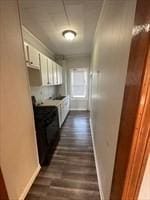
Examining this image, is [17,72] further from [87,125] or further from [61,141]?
[87,125]

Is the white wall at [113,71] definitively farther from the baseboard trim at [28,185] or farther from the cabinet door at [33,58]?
the cabinet door at [33,58]

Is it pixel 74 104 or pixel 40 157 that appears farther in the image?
pixel 74 104

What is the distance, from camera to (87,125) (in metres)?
3.86

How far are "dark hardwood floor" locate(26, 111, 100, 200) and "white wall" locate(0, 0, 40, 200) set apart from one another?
220mm

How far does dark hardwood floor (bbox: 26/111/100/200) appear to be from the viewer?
154 cm

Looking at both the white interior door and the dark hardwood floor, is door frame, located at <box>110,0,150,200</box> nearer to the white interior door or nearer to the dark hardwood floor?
the dark hardwood floor

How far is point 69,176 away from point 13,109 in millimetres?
1399

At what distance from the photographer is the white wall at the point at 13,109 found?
1168 millimetres

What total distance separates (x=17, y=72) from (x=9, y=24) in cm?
53

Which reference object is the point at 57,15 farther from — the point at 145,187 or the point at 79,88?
the point at 79,88

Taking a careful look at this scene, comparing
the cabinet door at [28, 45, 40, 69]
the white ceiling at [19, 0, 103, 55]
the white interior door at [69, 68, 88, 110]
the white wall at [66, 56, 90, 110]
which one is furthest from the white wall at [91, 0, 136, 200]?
the white interior door at [69, 68, 88, 110]

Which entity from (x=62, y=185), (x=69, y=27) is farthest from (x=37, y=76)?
(x=62, y=185)

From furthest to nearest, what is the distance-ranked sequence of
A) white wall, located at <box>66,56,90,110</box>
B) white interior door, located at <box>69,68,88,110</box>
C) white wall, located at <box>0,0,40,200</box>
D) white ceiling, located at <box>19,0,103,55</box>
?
white interior door, located at <box>69,68,88,110</box> < white wall, located at <box>66,56,90,110</box> < white ceiling, located at <box>19,0,103,55</box> < white wall, located at <box>0,0,40,200</box>

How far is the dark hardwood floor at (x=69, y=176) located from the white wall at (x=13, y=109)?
220 millimetres
